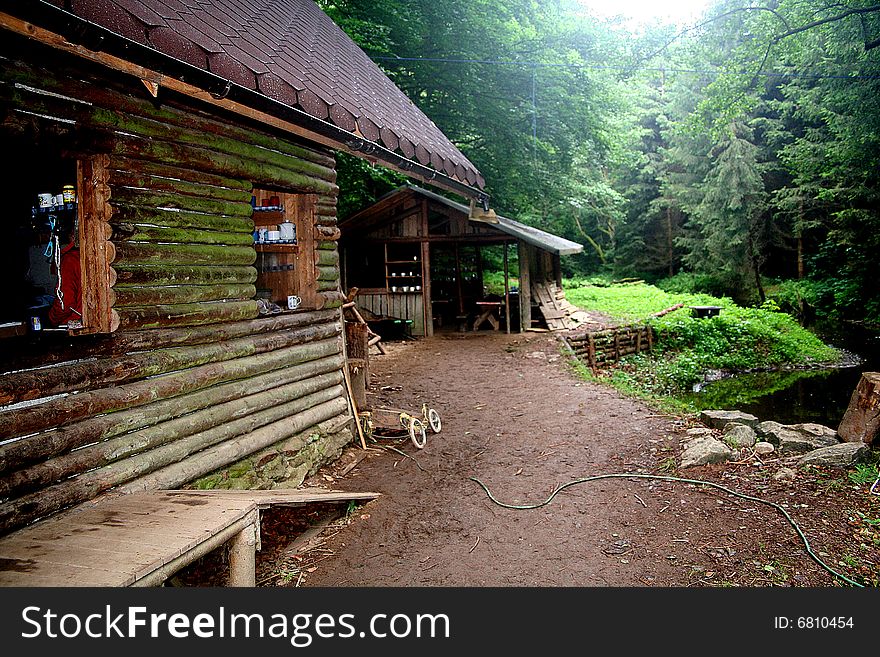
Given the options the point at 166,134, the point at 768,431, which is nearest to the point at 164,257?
the point at 166,134

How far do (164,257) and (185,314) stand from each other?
1.61 ft

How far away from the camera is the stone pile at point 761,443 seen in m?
6.88

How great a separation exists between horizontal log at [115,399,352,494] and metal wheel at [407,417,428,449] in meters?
0.80

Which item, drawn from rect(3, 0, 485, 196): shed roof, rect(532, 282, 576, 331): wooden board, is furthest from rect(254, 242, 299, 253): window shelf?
rect(532, 282, 576, 331): wooden board

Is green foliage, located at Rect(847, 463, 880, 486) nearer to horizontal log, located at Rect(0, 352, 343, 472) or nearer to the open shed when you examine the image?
horizontal log, located at Rect(0, 352, 343, 472)

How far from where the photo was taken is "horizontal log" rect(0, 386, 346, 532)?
11.7ft

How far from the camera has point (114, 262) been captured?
175 inches

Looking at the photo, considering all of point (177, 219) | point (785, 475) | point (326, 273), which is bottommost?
point (785, 475)

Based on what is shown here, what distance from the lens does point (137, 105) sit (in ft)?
15.1

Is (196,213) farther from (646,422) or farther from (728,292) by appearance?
(728,292)

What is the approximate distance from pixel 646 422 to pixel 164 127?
746cm

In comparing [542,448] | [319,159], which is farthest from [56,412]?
[542,448]

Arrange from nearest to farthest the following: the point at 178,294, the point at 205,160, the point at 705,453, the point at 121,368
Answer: the point at 121,368 < the point at 178,294 < the point at 205,160 < the point at 705,453

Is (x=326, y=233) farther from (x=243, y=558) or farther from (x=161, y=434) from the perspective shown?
(x=243, y=558)
